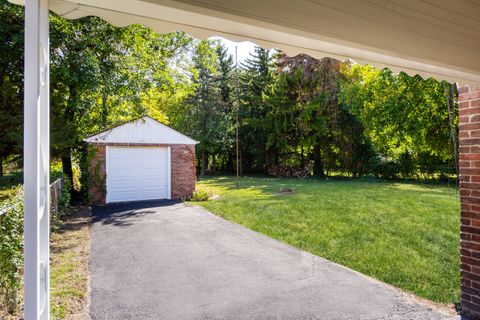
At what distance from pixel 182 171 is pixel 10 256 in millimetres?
9329

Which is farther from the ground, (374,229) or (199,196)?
(199,196)

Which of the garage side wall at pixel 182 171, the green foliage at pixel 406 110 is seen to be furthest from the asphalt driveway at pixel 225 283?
the green foliage at pixel 406 110

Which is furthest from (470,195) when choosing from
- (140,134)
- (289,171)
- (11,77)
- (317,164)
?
(289,171)

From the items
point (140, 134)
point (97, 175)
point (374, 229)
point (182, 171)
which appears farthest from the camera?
point (182, 171)

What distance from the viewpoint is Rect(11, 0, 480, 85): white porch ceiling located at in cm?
135

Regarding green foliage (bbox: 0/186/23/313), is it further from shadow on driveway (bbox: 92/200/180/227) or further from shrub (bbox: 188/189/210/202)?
shrub (bbox: 188/189/210/202)

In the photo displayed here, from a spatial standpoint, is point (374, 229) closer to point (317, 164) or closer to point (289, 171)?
point (317, 164)

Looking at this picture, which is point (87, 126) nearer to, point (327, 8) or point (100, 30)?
point (100, 30)

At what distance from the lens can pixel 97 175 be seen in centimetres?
1118

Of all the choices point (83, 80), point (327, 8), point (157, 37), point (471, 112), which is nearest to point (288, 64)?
point (157, 37)

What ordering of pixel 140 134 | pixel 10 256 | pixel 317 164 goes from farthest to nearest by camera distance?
1. pixel 317 164
2. pixel 140 134
3. pixel 10 256

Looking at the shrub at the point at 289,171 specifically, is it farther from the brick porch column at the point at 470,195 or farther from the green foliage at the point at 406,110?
the brick porch column at the point at 470,195

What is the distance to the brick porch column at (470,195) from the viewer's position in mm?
3047

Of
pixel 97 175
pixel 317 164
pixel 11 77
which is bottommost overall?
pixel 97 175
